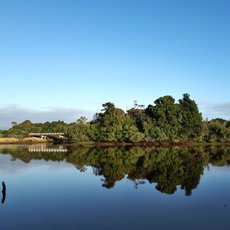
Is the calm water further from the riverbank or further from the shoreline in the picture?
the riverbank

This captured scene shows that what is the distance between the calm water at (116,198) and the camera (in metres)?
18.5

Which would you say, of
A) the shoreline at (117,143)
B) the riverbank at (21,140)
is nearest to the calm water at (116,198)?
the shoreline at (117,143)

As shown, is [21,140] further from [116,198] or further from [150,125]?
[116,198]

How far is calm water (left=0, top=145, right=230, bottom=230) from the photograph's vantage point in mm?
18484

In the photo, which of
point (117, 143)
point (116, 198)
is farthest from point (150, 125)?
A: point (116, 198)

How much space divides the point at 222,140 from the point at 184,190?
84.1m

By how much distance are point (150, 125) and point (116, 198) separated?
68983 mm

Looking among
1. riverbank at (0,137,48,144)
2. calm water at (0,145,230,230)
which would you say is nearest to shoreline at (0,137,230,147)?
riverbank at (0,137,48,144)

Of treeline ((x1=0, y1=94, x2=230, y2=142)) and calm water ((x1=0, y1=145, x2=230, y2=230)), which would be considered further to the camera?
Result: treeline ((x1=0, y1=94, x2=230, y2=142))

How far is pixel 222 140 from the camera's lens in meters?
107

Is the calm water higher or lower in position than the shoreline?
lower

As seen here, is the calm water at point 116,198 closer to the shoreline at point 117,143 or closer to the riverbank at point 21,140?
the shoreline at point 117,143

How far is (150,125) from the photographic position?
93.5 meters

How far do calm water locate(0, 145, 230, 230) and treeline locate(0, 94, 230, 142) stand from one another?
49323 mm
